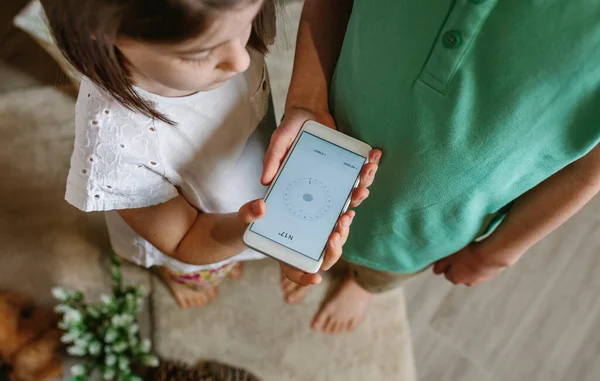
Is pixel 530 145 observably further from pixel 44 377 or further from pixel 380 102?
pixel 44 377

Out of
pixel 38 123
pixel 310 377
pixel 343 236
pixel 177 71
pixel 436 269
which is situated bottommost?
pixel 310 377

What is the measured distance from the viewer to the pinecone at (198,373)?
2.99ft

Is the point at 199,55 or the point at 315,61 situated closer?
the point at 199,55

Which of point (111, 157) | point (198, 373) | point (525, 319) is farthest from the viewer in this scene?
point (525, 319)

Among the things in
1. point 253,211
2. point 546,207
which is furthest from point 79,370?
point 546,207

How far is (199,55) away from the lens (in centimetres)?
40

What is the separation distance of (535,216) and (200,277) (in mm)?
560

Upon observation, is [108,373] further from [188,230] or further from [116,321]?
[188,230]

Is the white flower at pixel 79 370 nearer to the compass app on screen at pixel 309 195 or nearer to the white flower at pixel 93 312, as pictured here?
the white flower at pixel 93 312

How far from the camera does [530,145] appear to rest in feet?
1.42

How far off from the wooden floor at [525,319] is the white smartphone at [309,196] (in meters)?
0.57

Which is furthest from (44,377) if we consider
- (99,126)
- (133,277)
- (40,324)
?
(99,126)

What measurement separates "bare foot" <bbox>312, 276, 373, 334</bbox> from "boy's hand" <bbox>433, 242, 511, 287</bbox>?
0.84 ft

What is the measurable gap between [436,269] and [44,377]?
72 cm
